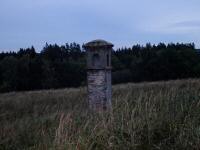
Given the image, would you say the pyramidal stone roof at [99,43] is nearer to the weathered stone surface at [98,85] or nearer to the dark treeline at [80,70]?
the weathered stone surface at [98,85]

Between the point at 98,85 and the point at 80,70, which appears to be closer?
the point at 98,85

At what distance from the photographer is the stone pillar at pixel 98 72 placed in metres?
15.0

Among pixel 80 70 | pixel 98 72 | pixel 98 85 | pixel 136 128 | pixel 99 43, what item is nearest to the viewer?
pixel 136 128

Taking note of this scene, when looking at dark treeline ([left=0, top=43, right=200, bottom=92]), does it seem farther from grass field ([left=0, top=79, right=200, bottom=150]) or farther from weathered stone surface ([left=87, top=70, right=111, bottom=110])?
grass field ([left=0, top=79, right=200, bottom=150])

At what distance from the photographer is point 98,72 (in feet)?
51.0

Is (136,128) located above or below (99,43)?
below

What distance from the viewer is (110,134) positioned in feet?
15.3

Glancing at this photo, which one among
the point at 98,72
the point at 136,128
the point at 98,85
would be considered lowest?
the point at 136,128

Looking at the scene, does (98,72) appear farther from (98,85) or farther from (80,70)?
(80,70)

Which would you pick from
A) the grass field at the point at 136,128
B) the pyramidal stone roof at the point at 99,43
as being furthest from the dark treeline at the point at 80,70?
the grass field at the point at 136,128

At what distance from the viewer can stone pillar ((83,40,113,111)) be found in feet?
49.4

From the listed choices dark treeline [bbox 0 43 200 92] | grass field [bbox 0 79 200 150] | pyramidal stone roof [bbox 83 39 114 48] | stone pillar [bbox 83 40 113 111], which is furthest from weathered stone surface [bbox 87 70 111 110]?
dark treeline [bbox 0 43 200 92]

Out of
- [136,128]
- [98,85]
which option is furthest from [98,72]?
[136,128]

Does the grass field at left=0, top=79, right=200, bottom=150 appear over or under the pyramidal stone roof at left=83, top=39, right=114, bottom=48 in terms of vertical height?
under
